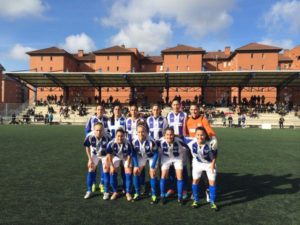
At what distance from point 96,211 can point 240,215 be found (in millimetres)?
2266

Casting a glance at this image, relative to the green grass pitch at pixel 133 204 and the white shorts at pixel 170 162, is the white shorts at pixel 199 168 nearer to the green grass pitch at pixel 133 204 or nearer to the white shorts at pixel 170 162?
the white shorts at pixel 170 162

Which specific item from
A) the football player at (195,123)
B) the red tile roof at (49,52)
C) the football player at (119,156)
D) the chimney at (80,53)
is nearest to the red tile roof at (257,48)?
the chimney at (80,53)

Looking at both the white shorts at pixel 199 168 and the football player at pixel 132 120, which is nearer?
the white shorts at pixel 199 168

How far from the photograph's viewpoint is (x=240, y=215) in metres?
3.98

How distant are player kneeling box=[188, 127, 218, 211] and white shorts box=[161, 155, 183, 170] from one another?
0.28 m

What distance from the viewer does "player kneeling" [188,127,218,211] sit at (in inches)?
167

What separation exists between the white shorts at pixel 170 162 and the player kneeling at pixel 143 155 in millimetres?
134

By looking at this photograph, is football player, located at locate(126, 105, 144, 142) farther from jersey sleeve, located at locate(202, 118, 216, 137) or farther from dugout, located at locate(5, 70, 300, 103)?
dugout, located at locate(5, 70, 300, 103)

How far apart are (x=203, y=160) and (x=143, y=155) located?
1077 mm

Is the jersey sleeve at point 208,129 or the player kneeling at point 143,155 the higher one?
the jersey sleeve at point 208,129

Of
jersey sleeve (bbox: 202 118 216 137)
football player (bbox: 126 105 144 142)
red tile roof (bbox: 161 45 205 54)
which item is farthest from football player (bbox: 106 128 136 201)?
→ red tile roof (bbox: 161 45 205 54)

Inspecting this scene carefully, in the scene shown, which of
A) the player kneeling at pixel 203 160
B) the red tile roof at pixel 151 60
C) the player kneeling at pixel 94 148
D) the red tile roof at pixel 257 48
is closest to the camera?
the player kneeling at pixel 203 160

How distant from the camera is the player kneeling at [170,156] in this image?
4.47 metres

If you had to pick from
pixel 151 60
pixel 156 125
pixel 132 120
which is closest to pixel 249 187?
pixel 156 125
